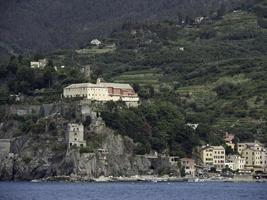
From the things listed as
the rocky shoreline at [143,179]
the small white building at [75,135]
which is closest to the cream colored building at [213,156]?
the rocky shoreline at [143,179]

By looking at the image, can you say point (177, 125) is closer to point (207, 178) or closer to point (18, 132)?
point (207, 178)

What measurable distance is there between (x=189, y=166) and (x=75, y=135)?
16.1 m

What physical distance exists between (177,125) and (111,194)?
4774 cm

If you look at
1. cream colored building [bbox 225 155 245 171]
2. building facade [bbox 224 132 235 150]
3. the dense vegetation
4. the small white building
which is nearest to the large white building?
the dense vegetation

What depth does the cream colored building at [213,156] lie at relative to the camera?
152 meters

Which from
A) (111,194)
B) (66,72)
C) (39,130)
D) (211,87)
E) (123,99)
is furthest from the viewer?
(211,87)

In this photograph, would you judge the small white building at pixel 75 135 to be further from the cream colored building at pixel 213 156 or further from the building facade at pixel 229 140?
the building facade at pixel 229 140

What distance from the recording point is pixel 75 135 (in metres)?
142

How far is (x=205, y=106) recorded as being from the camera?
178000mm

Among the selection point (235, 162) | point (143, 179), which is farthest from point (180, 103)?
point (143, 179)

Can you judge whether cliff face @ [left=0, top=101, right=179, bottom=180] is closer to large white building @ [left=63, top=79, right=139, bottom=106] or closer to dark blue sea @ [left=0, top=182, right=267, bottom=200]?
large white building @ [left=63, top=79, right=139, bottom=106]

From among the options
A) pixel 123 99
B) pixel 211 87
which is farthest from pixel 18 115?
pixel 211 87

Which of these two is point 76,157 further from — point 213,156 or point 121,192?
point 121,192

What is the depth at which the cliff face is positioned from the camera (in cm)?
14062
